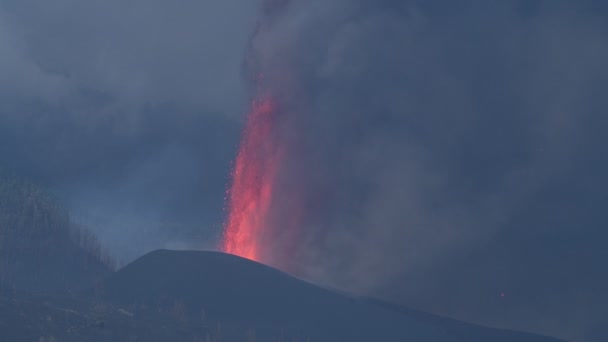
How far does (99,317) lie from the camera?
418 ft

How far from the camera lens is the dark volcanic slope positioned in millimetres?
169250

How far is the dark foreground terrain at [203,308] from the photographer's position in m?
123

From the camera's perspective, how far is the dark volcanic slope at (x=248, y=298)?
555ft

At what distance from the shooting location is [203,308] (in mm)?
168750

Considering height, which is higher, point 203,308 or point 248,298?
point 248,298

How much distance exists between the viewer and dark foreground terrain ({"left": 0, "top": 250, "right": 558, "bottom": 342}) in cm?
12312

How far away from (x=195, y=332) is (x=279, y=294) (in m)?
46.6

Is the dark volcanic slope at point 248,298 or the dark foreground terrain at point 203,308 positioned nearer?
the dark foreground terrain at point 203,308

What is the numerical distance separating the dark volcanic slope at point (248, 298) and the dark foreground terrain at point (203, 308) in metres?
0.24

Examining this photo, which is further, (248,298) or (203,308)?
(248,298)

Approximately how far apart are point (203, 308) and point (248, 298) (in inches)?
546

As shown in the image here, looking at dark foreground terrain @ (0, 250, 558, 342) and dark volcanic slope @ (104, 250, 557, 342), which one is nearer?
dark foreground terrain @ (0, 250, 558, 342)

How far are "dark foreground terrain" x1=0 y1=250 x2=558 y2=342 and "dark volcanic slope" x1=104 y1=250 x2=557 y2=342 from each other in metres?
0.24

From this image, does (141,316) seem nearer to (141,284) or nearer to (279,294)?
(141,284)
